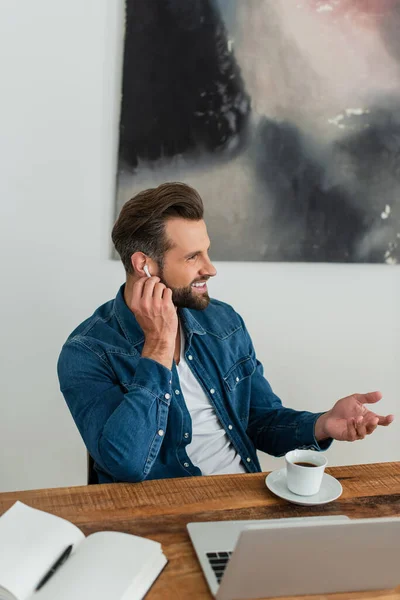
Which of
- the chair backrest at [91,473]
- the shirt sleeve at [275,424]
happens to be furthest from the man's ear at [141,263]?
the chair backrest at [91,473]

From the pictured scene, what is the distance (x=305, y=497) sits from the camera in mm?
1201

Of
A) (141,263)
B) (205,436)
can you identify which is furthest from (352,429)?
(141,263)

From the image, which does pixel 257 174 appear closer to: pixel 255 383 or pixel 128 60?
pixel 128 60

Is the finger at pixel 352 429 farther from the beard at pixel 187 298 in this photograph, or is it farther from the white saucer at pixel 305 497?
the beard at pixel 187 298

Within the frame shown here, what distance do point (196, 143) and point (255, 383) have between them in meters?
0.81

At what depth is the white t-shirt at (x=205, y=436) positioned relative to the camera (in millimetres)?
1574

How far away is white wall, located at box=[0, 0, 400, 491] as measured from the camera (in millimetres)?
1968

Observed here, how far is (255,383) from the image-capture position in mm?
1714

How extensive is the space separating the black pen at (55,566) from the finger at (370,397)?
0.69 m

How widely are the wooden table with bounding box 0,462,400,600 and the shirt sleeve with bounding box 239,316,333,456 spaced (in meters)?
0.20

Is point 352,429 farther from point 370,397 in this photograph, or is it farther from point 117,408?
point 117,408

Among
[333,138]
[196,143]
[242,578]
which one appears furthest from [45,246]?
[242,578]

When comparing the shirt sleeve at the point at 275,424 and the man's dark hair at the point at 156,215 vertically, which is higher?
the man's dark hair at the point at 156,215

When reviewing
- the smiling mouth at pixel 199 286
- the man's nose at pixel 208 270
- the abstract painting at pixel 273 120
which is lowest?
the smiling mouth at pixel 199 286
